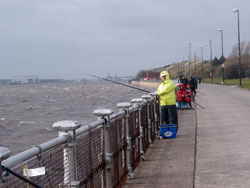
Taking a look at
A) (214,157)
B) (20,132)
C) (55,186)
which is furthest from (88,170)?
(20,132)

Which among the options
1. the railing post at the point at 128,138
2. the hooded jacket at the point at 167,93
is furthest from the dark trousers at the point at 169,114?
the railing post at the point at 128,138

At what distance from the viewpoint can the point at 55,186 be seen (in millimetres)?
4227

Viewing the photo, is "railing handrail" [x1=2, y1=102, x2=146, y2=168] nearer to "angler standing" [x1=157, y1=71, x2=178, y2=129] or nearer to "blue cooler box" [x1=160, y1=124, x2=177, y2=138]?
"blue cooler box" [x1=160, y1=124, x2=177, y2=138]

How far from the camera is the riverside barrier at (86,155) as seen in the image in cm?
323

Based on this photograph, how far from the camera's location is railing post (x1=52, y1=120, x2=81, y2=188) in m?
4.09

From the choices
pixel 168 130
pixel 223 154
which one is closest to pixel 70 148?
pixel 223 154

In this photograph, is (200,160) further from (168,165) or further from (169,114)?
(169,114)

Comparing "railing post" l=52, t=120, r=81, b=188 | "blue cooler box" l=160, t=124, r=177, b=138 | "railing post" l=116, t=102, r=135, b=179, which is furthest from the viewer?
"blue cooler box" l=160, t=124, r=177, b=138

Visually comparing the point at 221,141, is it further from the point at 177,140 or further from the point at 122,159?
the point at 122,159

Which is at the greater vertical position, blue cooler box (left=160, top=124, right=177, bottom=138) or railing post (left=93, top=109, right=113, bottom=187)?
railing post (left=93, top=109, right=113, bottom=187)

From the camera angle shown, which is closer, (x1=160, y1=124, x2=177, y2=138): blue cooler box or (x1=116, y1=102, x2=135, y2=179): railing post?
(x1=116, y1=102, x2=135, y2=179): railing post

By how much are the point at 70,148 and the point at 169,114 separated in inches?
287

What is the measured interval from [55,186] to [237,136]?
7389 mm

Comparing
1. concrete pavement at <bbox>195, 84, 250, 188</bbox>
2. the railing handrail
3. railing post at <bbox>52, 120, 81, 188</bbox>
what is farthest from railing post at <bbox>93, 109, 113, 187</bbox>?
concrete pavement at <bbox>195, 84, 250, 188</bbox>
